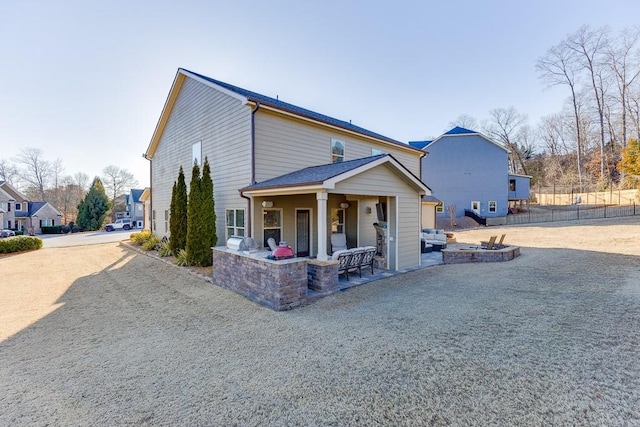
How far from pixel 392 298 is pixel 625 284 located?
19.3 feet

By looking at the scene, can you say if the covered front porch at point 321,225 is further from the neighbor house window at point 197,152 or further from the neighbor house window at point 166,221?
the neighbor house window at point 166,221

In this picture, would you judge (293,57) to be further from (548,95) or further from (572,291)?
(548,95)

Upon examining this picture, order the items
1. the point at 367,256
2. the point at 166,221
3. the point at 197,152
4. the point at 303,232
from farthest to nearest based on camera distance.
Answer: the point at 166,221
the point at 197,152
the point at 303,232
the point at 367,256

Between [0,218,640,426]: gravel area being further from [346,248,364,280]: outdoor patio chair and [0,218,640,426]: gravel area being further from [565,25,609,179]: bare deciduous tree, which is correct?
[565,25,609,179]: bare deciduous tree

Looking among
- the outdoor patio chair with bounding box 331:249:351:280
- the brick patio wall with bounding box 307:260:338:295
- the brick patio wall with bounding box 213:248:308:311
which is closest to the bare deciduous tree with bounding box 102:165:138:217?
the brick patio wall with bounding box 213:248:308:311

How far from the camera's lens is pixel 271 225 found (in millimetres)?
10602

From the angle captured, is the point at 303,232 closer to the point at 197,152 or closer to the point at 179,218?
the point at 179,218

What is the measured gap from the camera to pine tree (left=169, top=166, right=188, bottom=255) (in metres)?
12.5

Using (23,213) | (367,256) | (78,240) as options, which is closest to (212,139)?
(367,256)

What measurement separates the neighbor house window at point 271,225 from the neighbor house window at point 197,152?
5.01m

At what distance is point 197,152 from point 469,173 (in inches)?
993

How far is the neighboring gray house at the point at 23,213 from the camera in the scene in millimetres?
36344

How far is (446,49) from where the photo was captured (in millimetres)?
15797

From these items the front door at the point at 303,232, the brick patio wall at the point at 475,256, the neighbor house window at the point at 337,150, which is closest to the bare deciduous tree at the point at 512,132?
the brick patio wall at the point at 475,256
